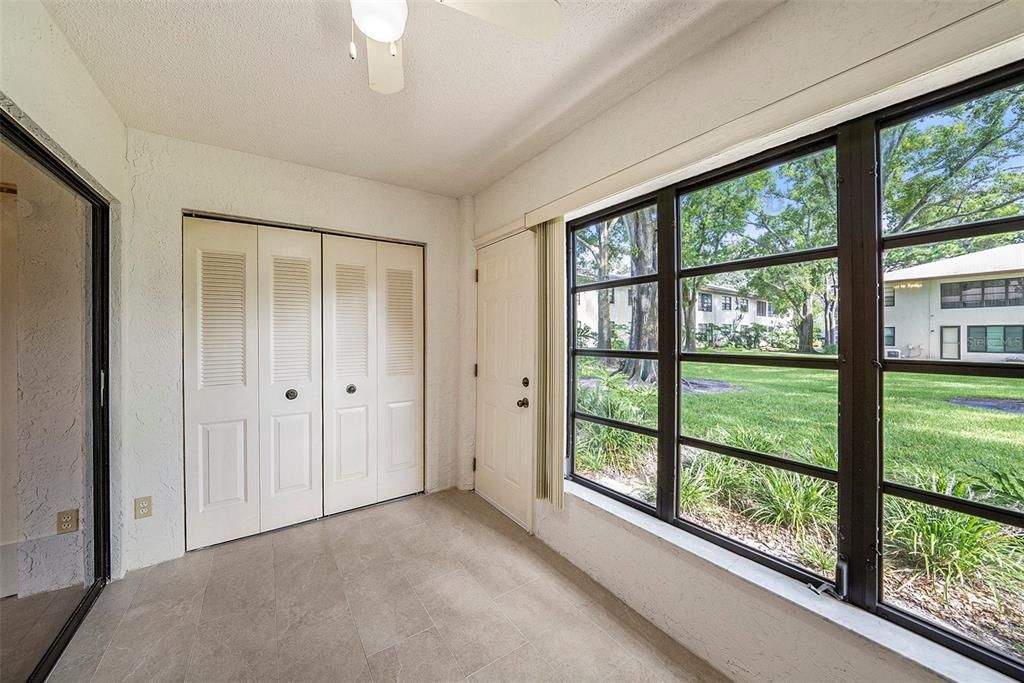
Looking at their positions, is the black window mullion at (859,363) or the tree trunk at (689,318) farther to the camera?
the tree trunk at (689,318)

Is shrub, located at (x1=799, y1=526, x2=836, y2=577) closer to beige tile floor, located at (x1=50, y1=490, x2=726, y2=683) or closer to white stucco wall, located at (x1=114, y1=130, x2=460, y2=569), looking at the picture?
beige tile floor, located at (x1=50, y1=490, x2=726, y2=683)

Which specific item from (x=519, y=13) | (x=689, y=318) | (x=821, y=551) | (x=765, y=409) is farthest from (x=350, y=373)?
(x=821, y=551)

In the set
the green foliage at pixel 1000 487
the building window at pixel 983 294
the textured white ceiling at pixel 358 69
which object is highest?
the textured white ceiling at pixel 358 69

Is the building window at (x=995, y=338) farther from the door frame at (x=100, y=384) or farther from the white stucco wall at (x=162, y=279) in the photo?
the door frame at (x=100, y=384)

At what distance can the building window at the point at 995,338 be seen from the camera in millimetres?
1033

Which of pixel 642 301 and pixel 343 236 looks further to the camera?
pixel 343 236

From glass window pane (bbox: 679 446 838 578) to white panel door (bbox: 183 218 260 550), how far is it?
2.61 meters

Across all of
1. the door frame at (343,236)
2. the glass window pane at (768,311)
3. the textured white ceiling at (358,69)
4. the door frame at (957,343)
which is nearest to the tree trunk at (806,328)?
the glass window pane at (768,311)

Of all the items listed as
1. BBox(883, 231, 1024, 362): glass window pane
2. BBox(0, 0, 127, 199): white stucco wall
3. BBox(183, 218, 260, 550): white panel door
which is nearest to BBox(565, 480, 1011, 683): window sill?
BBox(883, 231, 1024, 362): glass window pane

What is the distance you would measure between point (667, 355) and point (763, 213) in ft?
2.34

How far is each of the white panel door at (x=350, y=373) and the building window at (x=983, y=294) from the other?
2.95 meters

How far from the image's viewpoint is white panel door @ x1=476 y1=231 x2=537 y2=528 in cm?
250

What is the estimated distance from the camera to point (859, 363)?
1265 mm

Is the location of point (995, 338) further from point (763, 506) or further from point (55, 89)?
point (55, 89)
